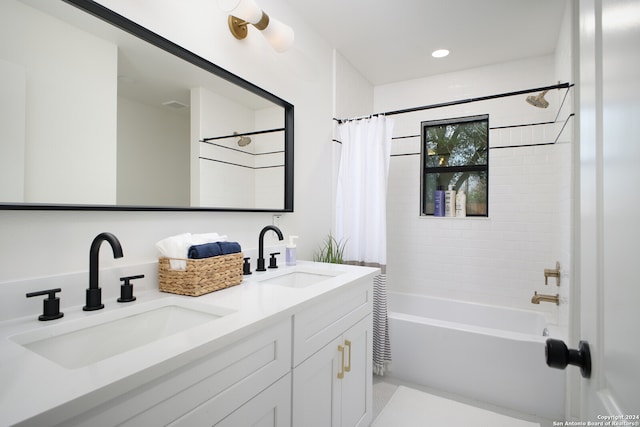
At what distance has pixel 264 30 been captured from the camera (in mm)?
1713

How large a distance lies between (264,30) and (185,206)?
3.41ft

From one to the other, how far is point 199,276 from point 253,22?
1.27 meters

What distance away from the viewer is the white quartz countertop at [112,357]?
1.76 feet

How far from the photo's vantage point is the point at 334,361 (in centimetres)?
140

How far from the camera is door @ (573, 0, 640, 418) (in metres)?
0.43

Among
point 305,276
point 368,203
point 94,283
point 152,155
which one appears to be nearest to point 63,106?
point 152,155

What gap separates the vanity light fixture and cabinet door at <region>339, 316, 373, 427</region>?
5.23ft

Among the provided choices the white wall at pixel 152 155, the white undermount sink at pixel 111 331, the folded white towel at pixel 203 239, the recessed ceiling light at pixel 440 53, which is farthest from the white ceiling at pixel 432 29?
the white undermount sink at pixel 111 331

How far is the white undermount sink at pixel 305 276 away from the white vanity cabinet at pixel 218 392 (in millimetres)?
651

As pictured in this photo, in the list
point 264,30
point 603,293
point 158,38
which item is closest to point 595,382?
point 603,293

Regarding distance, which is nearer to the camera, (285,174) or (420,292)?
(285,174)

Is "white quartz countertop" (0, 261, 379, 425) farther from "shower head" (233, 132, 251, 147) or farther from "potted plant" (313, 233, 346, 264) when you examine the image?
"potted plant" (313, 233, 346, 264)

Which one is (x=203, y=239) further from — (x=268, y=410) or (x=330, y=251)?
(x=330, y=251)

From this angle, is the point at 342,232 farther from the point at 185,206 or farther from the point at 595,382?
the point at 595,382
